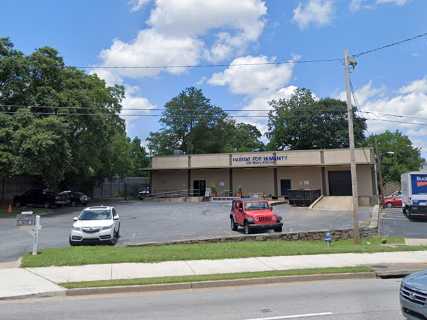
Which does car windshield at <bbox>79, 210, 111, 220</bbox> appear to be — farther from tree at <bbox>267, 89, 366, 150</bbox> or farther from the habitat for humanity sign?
tree at <bbox>267, 89, 366, 150</bbox>

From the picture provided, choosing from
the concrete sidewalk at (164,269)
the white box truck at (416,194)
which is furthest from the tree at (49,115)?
the white box truck at (416,194)

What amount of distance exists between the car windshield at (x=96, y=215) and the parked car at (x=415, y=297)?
1463 cm

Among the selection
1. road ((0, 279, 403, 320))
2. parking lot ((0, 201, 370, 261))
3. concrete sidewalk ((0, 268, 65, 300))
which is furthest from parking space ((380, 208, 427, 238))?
concrete sidewalk ((0, 268, 65, 300))

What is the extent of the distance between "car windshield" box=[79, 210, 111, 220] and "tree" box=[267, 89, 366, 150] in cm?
5344

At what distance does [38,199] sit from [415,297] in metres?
37.8

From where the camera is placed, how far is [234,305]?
805 centimetres

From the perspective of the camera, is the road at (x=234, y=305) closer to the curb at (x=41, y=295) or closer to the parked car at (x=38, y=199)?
the curb at (x=41, y=295)

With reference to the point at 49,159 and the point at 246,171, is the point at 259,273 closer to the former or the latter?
the point at 49,159

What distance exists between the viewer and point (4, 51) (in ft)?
121

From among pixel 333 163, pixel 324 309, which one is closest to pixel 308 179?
pixel 333 163

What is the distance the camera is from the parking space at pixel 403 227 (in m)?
22.5

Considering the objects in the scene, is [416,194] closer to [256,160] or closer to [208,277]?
[256,160]

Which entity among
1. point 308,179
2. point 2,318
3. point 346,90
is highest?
point 346,90

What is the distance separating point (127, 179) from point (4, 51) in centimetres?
3023
